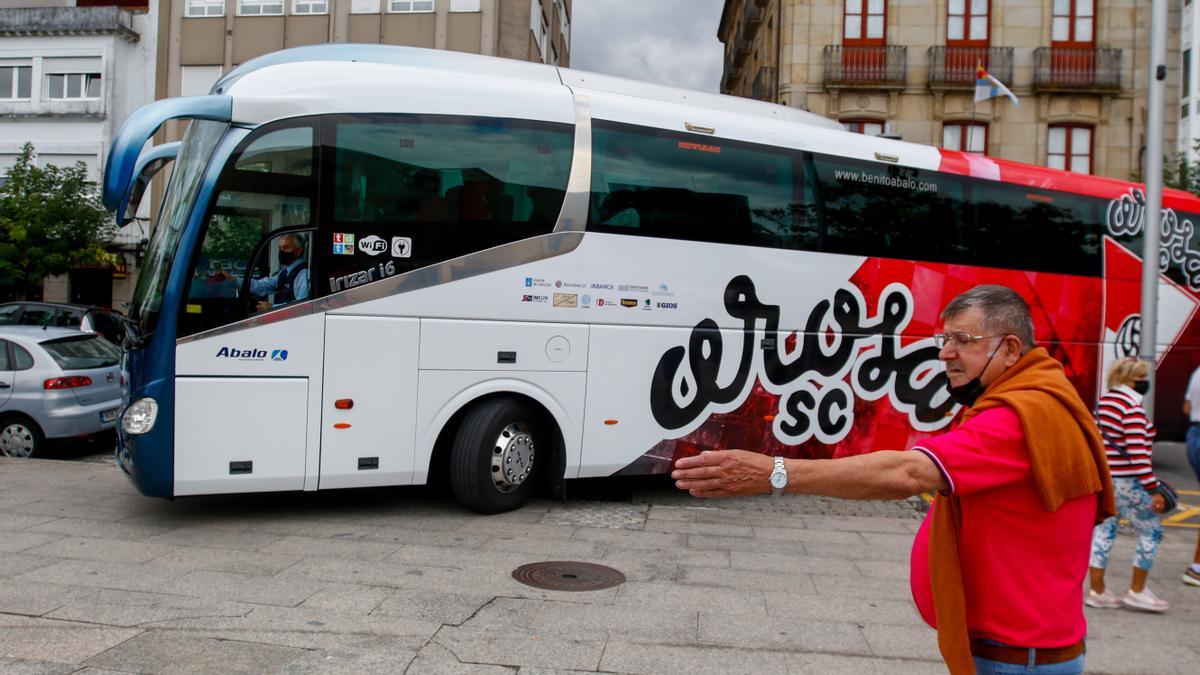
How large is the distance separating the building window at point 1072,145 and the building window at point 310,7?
2244cm

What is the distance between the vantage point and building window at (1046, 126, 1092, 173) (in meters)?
28.8

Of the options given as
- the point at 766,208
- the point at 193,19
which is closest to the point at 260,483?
the point at 766,208

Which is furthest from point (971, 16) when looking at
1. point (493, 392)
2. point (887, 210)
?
point (493, 392)

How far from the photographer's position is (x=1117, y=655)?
5445 mm

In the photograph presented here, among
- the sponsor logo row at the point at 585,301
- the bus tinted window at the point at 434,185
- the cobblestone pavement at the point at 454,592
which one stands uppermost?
the bus tinted window at the point at 434,185

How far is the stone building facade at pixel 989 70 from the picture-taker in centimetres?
2838

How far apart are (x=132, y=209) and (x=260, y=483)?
7.76ft

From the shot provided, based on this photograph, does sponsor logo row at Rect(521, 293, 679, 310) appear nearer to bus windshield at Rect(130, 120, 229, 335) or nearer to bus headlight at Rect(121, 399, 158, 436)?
bus windshield at Rect(130, 120, 229, 335)

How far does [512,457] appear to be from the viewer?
8.78 metres

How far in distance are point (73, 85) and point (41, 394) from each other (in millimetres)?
26910

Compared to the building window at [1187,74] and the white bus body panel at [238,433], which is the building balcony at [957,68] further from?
the white bus body panel at [238,433]

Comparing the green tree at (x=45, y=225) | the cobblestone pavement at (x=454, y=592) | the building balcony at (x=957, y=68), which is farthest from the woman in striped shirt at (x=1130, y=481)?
the green tree at (x=45, y=225)

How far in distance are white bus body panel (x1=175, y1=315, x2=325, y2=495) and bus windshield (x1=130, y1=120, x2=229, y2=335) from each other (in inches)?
18.8

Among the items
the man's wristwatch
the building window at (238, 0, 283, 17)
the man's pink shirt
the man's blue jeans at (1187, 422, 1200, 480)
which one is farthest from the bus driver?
the building window at (238, 0, 283, 17)
